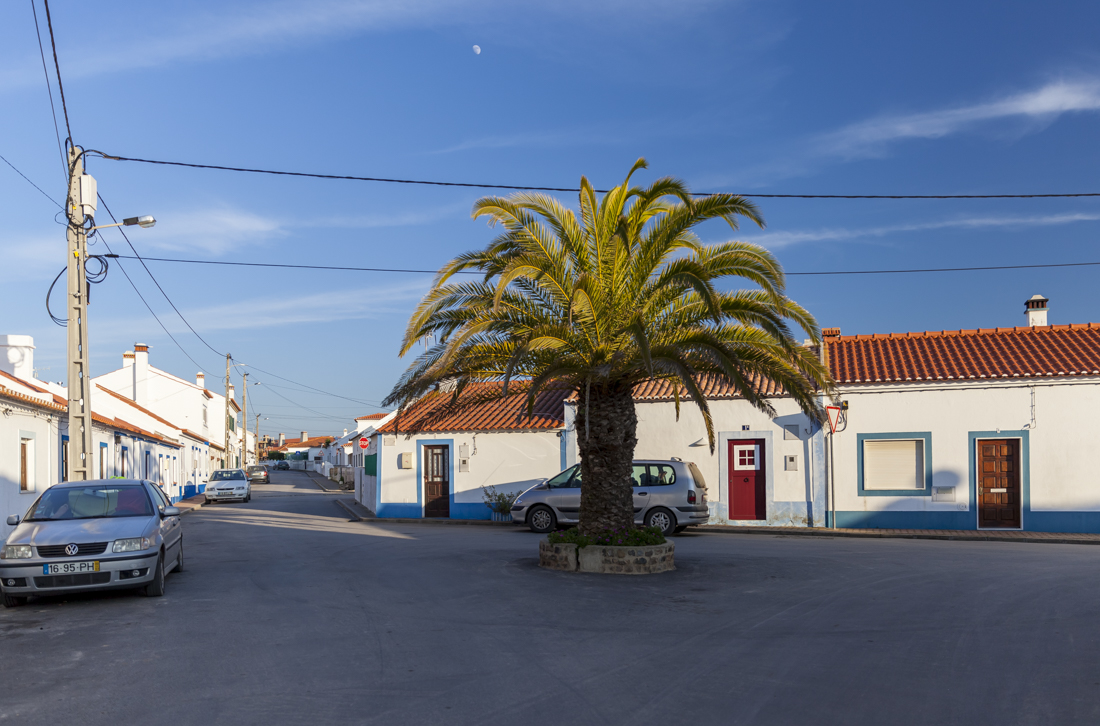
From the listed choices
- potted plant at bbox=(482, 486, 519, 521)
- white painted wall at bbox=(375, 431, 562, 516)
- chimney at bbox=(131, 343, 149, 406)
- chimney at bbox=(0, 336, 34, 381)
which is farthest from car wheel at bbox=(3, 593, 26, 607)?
chimney at bbox=(131, 343, 149, 406)

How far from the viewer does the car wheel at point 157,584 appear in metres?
10.1

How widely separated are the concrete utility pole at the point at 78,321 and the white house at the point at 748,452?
11749mm

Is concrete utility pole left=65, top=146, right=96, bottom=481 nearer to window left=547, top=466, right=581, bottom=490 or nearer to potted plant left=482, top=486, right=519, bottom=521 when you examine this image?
window left=547, top=466, right=581, bottom=490

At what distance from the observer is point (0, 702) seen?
589 centimetres

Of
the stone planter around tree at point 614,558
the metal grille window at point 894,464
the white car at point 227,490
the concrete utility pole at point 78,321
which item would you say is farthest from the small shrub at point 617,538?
the white car at point 227,490

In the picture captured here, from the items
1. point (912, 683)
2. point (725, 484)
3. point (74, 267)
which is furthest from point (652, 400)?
point (912, 683)

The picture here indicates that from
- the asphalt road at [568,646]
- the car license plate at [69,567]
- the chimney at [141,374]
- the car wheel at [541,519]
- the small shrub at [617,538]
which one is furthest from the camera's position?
the chimney at [141,374]

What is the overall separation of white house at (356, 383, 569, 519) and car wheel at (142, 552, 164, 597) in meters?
13.1

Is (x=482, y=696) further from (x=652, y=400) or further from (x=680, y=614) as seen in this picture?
(x=652, y=400)

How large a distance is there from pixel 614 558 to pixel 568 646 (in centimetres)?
491

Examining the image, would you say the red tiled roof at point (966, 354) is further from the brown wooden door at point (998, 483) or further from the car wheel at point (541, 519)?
the car wheel at point (541, 519)

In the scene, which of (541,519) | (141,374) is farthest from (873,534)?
(141,374)

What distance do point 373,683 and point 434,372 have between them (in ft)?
23.4

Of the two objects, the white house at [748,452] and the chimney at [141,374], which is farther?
the chimney at [141,374]
